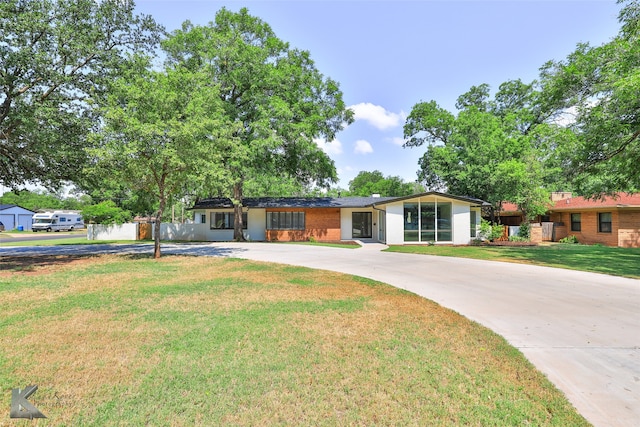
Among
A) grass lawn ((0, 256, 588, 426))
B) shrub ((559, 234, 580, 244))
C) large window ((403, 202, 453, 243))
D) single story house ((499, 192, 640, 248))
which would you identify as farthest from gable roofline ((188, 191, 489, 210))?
grass lawn ((0, 256, 588, 426))

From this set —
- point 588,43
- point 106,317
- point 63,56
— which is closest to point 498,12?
point 588,43

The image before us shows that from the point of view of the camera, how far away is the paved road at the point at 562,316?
294 centimetres

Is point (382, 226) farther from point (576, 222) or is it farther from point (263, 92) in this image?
point (576, 222)

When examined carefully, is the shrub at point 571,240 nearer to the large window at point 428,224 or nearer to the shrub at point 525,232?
the shrub at point 525,232

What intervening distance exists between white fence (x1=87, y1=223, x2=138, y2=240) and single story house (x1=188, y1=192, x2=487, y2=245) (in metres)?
4.94

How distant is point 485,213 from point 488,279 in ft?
58.7

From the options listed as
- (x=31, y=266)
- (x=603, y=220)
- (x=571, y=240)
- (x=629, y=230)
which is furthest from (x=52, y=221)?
(x=629, y=230)

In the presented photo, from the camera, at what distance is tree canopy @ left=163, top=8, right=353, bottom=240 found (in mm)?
18500

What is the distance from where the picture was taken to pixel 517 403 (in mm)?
2682

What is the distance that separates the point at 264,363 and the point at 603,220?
79.8 ft

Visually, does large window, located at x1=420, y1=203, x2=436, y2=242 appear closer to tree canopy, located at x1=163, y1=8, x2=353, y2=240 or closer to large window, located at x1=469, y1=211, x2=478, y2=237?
large window, located at x1=469, y1=211, x2=478, y2=237

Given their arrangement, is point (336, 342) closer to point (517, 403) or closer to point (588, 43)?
point (517, 403)

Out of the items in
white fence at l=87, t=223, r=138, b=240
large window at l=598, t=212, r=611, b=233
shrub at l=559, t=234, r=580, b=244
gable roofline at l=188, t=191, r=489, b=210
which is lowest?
shrub at l=559, t=234, r=580, b=244

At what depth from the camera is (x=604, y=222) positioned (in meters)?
19.3
